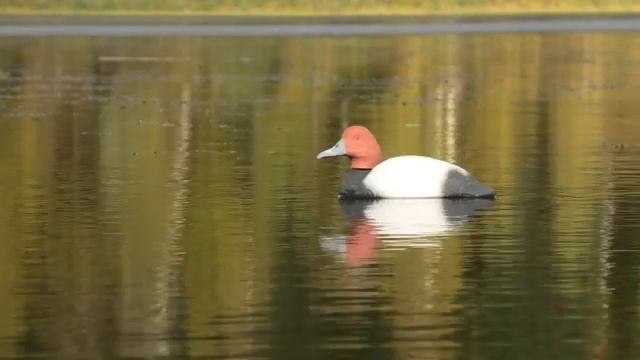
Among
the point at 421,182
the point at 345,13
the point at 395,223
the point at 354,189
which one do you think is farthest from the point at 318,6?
the point at 395,223

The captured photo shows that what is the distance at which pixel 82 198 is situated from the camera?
894 inches

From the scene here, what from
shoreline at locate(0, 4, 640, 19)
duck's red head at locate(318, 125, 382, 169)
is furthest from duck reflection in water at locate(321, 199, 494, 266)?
shoreline at locate(0, 4, 640, 19)

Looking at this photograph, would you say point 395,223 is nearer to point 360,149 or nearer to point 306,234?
point 306,234

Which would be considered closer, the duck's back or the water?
the water

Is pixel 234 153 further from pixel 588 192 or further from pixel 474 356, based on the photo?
pixel 474 356

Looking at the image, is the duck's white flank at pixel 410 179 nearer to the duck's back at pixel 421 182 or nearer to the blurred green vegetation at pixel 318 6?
the duck's back at pixel 421 182

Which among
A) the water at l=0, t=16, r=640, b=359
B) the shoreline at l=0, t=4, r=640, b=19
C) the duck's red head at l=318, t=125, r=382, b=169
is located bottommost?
the water at l=0, t=16, r=640, b=359

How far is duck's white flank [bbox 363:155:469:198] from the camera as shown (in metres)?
22.1

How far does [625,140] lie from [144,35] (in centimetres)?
5144

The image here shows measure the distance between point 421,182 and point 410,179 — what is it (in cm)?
14

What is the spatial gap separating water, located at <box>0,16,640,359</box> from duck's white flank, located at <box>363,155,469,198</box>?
0.27 meters

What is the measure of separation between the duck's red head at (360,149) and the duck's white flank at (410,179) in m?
0.39

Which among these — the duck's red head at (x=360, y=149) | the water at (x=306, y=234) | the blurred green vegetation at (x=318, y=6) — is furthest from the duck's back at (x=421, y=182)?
the blurred green vegetation at (x=318, y=6)

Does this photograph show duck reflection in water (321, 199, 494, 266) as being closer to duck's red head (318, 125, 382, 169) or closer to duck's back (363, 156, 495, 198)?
duck's back (363, 156, 495, 198)
